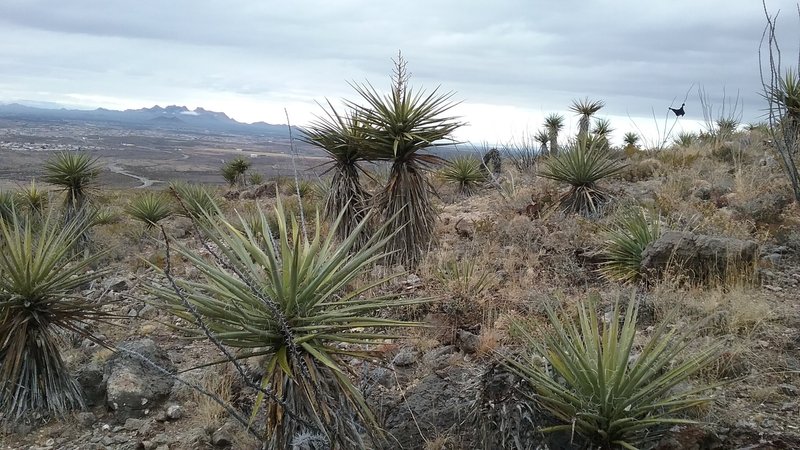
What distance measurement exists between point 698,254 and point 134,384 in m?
6.23

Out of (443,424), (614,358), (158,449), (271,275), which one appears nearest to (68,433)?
(158,449)

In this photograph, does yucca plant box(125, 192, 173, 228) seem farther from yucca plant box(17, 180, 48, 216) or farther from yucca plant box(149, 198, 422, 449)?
yucca plant box(149, 198, 422, 449)

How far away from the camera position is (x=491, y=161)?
15719 millimetres

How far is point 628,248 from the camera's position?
7051mm

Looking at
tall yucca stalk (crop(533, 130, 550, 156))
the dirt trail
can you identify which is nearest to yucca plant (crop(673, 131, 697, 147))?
tall yucca stalk (crop(533, 130, 550, 156))

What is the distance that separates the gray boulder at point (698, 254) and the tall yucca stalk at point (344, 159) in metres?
3.68

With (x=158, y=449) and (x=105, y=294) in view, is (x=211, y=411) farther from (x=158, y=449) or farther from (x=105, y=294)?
(x=105, y=294)

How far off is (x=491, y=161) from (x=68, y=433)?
42.0 ft

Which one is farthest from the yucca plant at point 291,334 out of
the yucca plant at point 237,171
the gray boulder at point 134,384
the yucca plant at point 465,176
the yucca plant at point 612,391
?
the yucca plant at point 237,171

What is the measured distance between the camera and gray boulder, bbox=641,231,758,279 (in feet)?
20.4

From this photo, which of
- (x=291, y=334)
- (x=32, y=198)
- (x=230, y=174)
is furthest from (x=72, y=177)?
(x=230, y=174)

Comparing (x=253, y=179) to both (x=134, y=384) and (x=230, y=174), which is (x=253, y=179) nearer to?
(x=230, y=174)

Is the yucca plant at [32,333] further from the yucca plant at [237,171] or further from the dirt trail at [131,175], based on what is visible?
the dirt trail at [131,175]

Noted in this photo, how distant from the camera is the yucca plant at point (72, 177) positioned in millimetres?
11133
